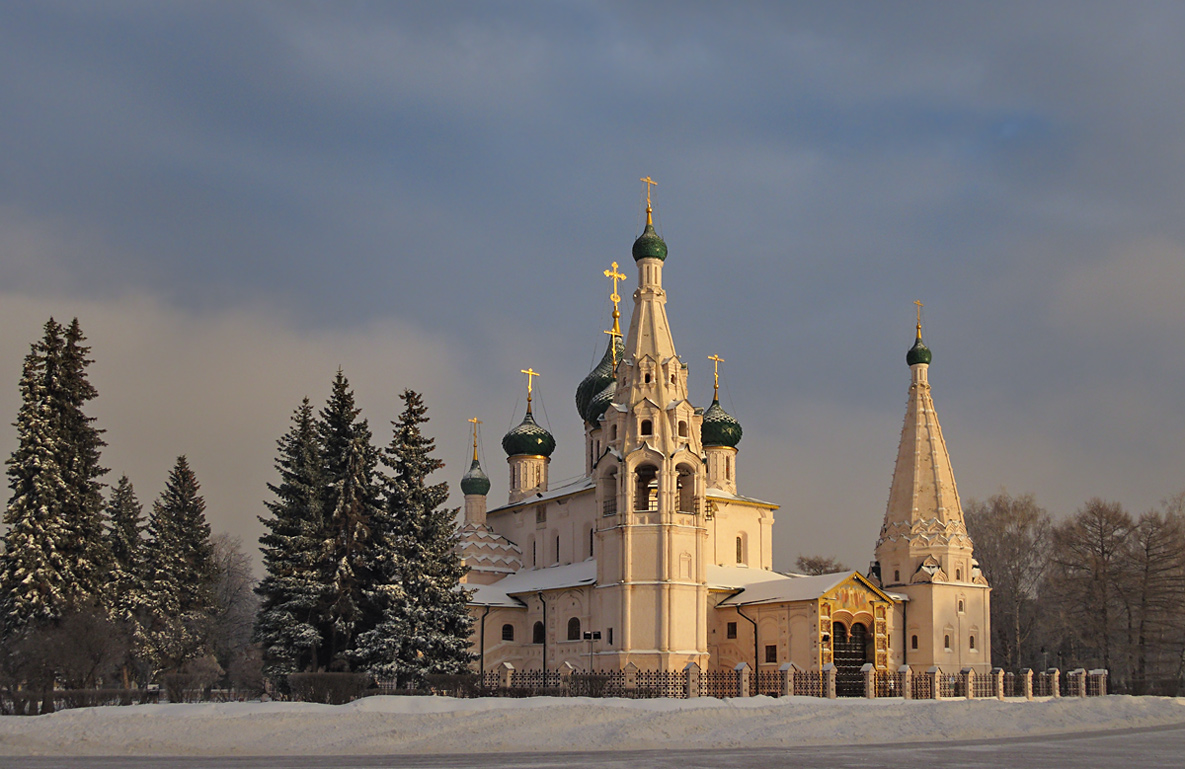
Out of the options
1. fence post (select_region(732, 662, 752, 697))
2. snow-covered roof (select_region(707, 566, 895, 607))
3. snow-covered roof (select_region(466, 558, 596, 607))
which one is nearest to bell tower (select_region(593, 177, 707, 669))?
snow-covered roof (select_region(707, 566, 895, 607))

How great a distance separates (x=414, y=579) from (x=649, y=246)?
46.7 ft

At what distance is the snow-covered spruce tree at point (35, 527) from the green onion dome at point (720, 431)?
2341cm

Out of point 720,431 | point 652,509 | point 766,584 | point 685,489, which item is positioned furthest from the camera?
point 720,431

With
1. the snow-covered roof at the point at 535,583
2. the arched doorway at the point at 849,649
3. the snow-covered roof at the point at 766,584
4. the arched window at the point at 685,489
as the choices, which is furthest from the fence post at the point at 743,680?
the snow-covered roof at the point at 535,583

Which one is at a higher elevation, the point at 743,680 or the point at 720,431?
the point at 720,431

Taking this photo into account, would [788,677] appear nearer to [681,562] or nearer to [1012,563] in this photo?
[681,562]

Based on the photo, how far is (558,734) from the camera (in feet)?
53.9

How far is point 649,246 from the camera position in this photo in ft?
119

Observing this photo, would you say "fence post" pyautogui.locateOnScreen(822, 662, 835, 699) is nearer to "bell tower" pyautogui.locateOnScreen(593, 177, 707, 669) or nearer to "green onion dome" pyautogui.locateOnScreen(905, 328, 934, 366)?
"bell tower" pyautogui.locateOnScreen(593, 177, 707, 669)

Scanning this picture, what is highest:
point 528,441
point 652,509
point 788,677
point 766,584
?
point 528,441

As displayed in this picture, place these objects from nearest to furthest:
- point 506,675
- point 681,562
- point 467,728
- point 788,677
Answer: point 467,728 → point 788,677 → point 506,675 → point 681,562

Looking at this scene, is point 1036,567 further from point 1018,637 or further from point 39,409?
point 39,409

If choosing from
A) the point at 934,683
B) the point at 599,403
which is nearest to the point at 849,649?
the point at 934,683

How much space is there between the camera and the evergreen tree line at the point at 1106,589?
39.5 meters
